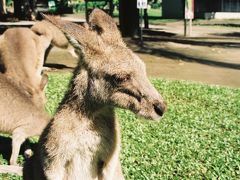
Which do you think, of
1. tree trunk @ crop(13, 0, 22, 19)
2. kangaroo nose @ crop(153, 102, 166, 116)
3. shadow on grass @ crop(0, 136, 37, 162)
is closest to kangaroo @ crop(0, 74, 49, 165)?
shadow on grass @ crop(0, 136, 37, 162)

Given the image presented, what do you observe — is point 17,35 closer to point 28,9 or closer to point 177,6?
point 28,9

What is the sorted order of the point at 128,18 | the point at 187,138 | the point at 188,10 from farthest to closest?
the point at 188,10 → the point at 128,18 → the point at 187,138

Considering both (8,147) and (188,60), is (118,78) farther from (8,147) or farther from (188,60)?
(188,60)

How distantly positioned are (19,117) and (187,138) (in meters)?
1.93

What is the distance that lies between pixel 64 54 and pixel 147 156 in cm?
751

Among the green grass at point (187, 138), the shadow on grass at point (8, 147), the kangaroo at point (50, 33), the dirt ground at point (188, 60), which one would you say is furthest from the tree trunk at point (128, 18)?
the shadow on grass at point (8, 147)

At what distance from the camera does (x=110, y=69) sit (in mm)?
2621

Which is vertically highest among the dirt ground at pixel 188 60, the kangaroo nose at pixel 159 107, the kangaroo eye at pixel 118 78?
the kangaroo eye at pixel 118 78

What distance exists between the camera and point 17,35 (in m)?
7.90

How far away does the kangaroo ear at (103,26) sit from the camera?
2717 millimetres

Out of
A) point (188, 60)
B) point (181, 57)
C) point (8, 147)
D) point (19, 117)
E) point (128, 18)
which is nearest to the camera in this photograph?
point (19, 117)

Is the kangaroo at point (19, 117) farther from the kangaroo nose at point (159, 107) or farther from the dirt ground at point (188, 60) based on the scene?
the dirt ground at point (188, 60)

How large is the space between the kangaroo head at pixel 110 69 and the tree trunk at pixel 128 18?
12.3 meters

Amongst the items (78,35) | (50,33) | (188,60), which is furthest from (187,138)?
(188,60)
